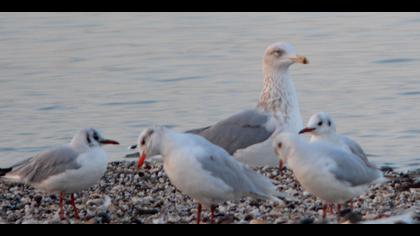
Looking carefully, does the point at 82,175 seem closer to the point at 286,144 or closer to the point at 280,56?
the point at 286,144

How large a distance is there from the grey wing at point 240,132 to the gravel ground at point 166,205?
447 millimetres

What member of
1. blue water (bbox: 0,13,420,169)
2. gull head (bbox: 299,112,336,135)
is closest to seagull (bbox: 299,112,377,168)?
gull head (bbox: 299,112,336,135)

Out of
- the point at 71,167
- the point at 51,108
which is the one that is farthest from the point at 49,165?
the point at 51,108

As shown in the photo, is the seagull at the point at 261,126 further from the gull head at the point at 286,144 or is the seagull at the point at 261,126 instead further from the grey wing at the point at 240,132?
the gull head at the point at 286,144

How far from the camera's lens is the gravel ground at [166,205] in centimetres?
668

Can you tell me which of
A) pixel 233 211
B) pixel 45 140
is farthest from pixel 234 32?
pixel 233 211

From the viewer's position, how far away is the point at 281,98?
869cm

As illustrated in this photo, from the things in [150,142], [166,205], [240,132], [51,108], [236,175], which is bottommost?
[51,108]

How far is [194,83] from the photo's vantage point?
1427 centimetres

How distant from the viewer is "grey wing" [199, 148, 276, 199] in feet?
19.7

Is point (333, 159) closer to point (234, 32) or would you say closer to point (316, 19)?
point (234, 32)

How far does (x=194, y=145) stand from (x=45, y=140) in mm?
5376

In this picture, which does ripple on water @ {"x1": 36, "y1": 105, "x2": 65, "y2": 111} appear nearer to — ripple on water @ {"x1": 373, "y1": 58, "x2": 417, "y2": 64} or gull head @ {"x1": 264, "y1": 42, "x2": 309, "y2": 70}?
gull head @ {"x1": 264, "y1": 42, "x2": 309, "y2": 70}

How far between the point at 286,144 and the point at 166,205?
5.33 ft
